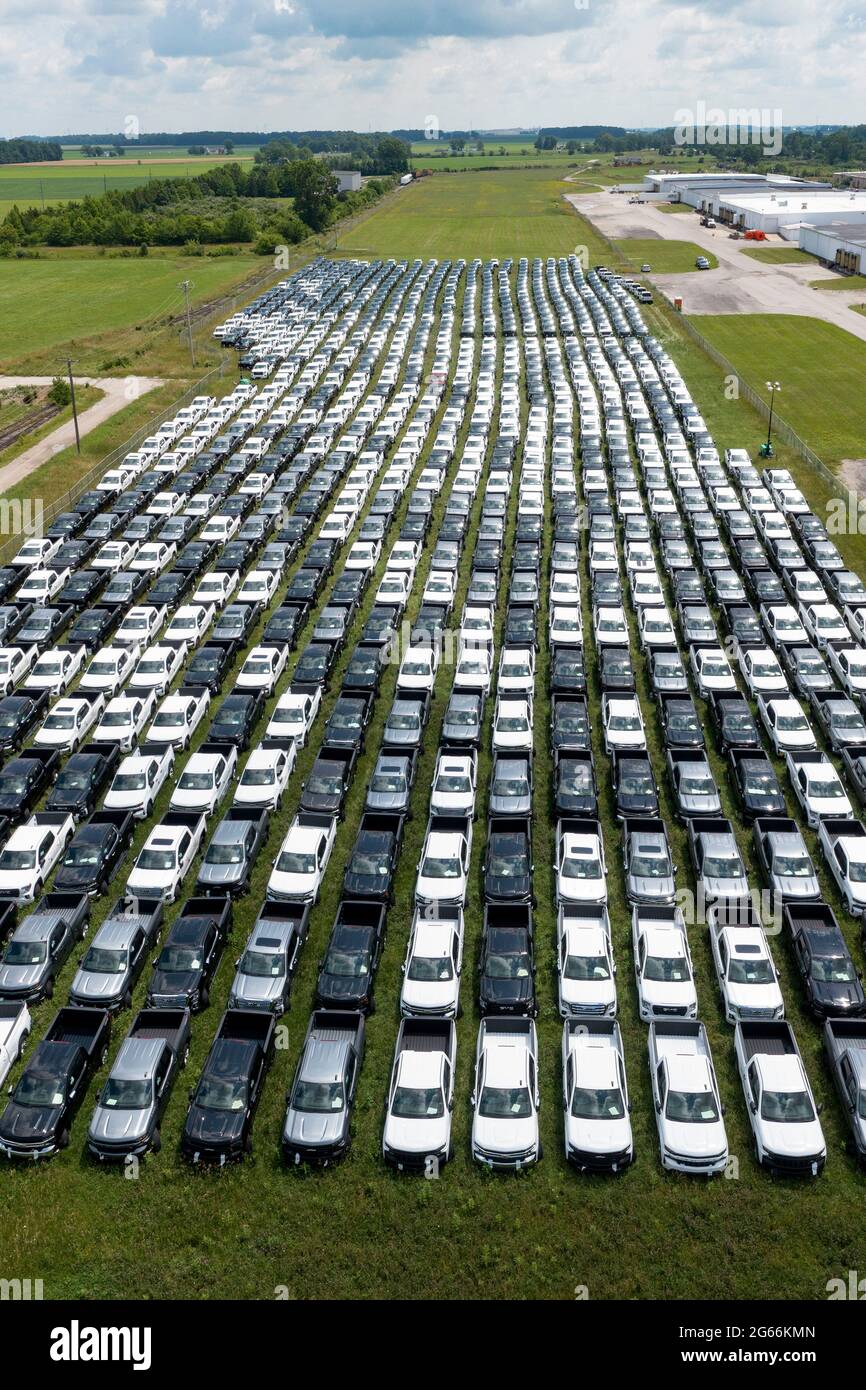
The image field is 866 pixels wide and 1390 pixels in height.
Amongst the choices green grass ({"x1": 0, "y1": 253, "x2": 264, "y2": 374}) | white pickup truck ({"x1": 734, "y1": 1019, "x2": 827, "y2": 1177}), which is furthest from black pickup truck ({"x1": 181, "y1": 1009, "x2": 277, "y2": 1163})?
green grass ({"x1": 0, "y1": 253, "x2": 264, "y2": 374})

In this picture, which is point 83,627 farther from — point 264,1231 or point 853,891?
point 853,891

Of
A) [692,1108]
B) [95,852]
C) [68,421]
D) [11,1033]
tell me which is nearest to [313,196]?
[68,421]

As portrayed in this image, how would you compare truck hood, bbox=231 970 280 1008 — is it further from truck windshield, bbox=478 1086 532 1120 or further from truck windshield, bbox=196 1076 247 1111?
truck windshield, bbox=478 1086 532 1120

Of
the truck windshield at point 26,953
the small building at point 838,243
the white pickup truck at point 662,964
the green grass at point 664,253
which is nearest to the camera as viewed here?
the white pickup truck at point 662,964

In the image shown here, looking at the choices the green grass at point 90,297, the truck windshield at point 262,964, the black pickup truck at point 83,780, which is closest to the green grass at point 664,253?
the green grass at point 90,297

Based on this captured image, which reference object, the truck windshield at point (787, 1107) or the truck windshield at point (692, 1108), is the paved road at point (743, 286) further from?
the truck windshield at point (692, 1108)

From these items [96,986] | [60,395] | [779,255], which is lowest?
[96,986]

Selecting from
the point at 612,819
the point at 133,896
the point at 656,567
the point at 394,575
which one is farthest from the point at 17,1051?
the point at 656,567

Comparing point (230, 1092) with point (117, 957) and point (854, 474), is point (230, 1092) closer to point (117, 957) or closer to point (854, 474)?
point (117, 957)
